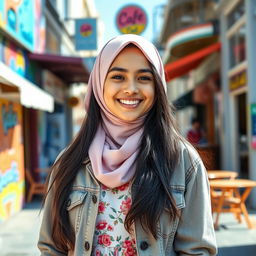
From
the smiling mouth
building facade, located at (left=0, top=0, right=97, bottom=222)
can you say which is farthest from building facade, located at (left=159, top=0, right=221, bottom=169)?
the smiling mouth

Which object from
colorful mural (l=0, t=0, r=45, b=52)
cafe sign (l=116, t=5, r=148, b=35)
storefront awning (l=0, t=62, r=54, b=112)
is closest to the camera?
storefront awning (l=0, t=62, r=54, b=112)

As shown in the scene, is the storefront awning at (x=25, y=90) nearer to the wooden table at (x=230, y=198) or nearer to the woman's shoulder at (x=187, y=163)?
the wooden table at (x=230, y=198)

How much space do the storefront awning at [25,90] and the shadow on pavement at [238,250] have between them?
3539mm

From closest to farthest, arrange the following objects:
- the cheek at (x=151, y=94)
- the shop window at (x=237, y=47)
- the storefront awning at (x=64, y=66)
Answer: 1. the cheek at (x=151, y=94)
2. the storefront awning at (x=64, y=66)
3. the shop window at (x=237, y=47)

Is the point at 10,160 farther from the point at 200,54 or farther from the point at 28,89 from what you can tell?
the point at 200,54

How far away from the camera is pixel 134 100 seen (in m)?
1.59

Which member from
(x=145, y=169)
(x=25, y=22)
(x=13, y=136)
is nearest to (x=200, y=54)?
(x=25, y=22)

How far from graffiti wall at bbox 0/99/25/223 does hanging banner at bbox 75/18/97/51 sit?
4.04m

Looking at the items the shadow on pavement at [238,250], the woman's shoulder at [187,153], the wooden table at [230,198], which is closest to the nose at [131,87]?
the woman's shoulder at [187,153]

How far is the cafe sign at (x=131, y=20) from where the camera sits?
10.8 meters

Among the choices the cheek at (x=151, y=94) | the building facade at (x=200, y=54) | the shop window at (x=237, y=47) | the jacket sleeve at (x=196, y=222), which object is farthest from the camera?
the building facade at (x=200, y=54)

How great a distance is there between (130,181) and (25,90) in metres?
4.62

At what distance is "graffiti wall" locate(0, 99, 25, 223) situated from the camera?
6601 mm

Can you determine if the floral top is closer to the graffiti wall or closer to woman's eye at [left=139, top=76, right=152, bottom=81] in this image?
woman's eye at [left=139, top=76, right=152, bottom=81]
